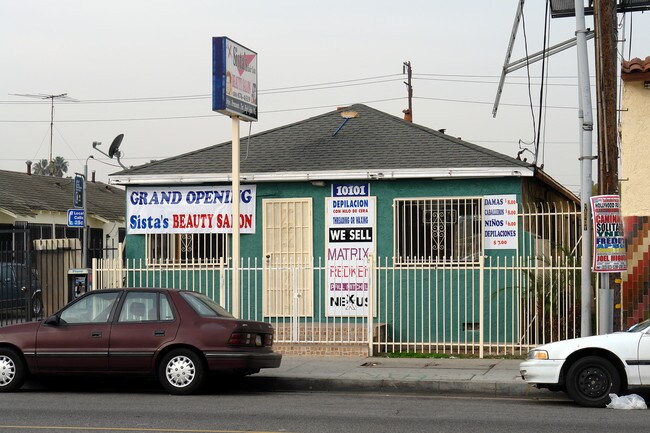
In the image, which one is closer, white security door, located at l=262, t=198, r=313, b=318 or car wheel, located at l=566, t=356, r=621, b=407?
car wheel, located at l=566, t=356, r=621, b=407

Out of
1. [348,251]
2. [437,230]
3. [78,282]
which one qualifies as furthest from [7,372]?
[437,230]

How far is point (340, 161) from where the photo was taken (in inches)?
725

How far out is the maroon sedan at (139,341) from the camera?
12570mm

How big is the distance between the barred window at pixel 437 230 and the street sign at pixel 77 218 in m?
7.26

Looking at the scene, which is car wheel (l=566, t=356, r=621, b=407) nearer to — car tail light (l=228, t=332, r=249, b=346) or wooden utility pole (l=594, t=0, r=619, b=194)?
wooden utility pole (l=594, t=0, r=619, b=194)

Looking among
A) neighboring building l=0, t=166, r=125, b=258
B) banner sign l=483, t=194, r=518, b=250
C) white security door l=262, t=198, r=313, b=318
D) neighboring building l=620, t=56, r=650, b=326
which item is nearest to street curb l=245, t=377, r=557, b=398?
neighboring building l=620, t=56, r=650, b=326

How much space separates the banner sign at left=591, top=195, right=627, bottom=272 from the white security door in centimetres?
608

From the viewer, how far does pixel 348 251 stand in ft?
59.4

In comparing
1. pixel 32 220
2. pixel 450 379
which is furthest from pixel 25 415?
pixel 32 220

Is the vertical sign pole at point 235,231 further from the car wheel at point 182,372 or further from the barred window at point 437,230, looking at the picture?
the car wheel at point 182,372

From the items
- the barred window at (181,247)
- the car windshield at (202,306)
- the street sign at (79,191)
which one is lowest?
the car windshield at (202,306)

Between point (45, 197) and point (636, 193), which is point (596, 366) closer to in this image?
point (636, 193)

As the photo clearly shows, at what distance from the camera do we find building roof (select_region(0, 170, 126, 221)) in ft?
103

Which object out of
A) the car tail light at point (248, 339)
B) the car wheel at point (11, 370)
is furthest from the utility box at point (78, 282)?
the car tail light at point (248, 339)
